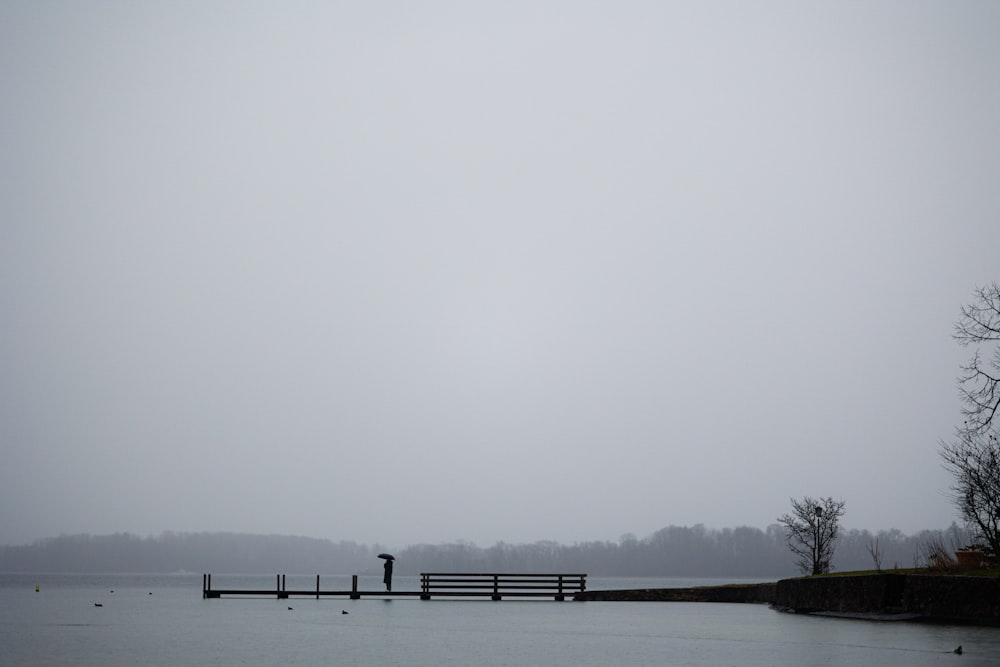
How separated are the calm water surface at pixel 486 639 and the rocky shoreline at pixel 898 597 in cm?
90

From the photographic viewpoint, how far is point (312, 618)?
119ft

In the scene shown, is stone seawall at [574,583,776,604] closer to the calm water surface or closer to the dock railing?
the dock railing

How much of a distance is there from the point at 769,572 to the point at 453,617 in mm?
144807

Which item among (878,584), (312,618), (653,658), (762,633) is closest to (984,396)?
(878,584)

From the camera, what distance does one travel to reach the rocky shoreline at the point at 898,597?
2384cm

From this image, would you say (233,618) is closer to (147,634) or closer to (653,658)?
(147,634)

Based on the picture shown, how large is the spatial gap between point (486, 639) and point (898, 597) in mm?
11492

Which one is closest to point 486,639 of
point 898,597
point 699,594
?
point 898,597

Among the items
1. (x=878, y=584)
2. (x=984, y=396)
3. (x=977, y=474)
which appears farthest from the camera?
(x=977, y=474)

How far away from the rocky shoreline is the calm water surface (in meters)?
0.90

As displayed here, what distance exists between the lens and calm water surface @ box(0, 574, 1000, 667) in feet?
64.7

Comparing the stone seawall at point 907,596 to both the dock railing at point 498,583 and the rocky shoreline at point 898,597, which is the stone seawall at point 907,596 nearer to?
the rocky shoreline at point 898,597

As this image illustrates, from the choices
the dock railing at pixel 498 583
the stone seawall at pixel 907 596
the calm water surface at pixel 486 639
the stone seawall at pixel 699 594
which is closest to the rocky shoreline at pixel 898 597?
the stone seawall at pixel 907 596

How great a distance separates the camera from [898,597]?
27.4 metres
